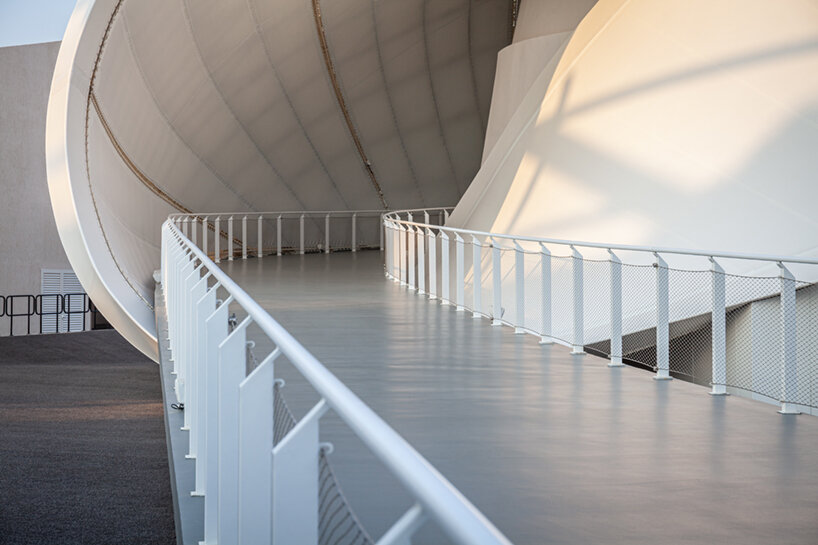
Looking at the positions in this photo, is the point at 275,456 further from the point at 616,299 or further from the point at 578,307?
the point at 578,307

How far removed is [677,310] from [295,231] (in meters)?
20.9

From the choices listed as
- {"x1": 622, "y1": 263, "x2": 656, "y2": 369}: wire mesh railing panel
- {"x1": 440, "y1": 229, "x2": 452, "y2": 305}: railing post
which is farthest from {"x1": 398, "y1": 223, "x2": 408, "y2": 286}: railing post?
{"x1": 622, "y1": 263, "x2": 656, "y2": 369}: wire mesh railing panel

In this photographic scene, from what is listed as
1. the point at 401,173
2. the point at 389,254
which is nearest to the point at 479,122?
the point at 401,173

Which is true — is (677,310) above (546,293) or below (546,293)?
below

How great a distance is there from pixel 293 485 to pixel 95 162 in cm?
1538

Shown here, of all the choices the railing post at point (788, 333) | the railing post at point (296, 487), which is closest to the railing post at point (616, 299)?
the railing post at point (788, 333)

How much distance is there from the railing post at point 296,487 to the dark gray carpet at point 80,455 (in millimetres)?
7192

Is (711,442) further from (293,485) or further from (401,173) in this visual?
(401,173)

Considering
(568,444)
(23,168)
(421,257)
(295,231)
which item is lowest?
(568,444)

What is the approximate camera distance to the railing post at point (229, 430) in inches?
105

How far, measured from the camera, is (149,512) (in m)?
9.51

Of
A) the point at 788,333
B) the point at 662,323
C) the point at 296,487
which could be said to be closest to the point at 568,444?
the point at 788,333

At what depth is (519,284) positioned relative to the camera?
9609 mm

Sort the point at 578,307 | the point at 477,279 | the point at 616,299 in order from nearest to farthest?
1. the point at 616,299
2. the point at 578,307
3. the point at 477,279
